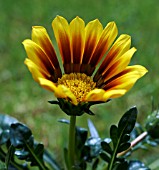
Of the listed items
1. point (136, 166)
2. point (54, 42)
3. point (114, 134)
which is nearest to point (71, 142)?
point (114, 134)

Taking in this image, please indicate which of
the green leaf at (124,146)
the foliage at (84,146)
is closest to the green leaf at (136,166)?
the foliage at (84,146)

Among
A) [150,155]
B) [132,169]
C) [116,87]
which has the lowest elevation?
[150,155]

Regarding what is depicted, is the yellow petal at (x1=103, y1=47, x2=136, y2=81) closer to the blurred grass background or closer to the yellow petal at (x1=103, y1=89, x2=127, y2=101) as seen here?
the yellow petal at (x1=103, y1=89, x2=127, y2=101)

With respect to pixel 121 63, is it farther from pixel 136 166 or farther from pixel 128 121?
pixel 136 166

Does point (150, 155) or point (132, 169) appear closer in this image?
point (132, 169)

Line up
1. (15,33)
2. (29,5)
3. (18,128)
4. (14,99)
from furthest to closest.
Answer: (29,5)
(15,33)
(14,99)
(18,128)

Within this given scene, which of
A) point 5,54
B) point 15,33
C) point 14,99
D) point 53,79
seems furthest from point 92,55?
point 15,33

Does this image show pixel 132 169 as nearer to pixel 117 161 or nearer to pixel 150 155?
pixel 117 161
